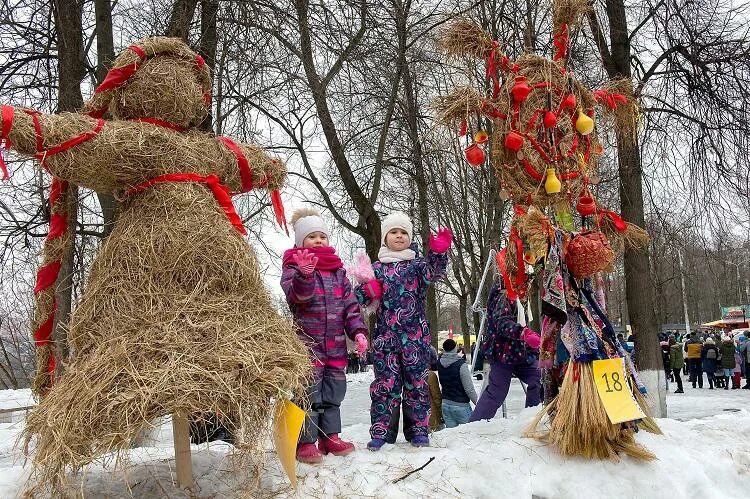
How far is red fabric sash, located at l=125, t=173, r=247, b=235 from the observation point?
3322mm

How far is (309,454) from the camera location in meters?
3.74

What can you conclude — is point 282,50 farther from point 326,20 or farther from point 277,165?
point 277,165

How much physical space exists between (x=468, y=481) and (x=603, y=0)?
19.1 feet

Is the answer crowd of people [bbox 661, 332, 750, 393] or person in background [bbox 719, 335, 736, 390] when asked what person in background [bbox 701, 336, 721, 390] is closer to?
crowd of people [bbox 661, 332, 750, 393]

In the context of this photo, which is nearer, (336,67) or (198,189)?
(198,189)

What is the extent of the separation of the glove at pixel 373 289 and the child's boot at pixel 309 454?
113 cm

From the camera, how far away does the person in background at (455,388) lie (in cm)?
655

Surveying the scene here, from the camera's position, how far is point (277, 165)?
388 centimetres

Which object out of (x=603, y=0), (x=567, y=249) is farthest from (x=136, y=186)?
(x=603, y=0)

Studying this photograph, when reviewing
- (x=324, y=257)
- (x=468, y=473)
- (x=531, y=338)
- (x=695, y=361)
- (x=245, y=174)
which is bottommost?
(x=695, y=361)

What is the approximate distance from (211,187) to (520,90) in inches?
88.8

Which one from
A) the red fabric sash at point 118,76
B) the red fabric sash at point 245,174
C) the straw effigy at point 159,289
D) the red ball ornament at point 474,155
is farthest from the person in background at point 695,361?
the red fabric sash at point 118,76

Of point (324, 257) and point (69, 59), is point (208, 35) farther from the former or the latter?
point (324, 257)

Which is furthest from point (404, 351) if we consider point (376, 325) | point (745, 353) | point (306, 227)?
point (745, 353)
